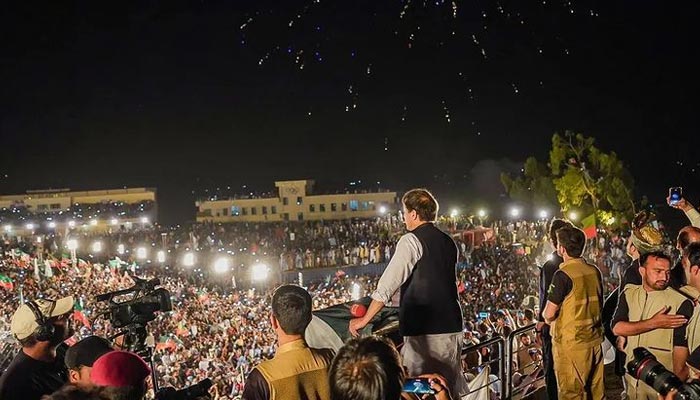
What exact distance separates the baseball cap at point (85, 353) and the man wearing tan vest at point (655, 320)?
3223mm

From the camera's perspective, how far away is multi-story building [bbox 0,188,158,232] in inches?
2421

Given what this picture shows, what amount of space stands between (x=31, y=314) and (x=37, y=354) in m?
0.24

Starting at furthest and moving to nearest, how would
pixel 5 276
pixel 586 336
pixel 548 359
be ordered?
pixel 5 276 → pixel 548 359 → pixel 586 336

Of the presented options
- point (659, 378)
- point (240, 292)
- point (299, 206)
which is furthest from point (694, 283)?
point (299, 206)

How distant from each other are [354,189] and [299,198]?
6115mm

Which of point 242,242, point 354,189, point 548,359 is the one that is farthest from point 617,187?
point 354,189

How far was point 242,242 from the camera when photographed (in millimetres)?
39375

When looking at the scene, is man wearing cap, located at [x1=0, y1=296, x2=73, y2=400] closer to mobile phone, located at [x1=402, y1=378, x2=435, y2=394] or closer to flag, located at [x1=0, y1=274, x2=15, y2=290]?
mobile phone, located at [x1=402, y1=378, x2=435, y2=394]

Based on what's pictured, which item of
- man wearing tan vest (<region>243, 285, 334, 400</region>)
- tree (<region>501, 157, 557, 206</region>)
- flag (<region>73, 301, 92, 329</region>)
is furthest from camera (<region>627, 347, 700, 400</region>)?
tree (<region>501, 157, 557, 206</region>)

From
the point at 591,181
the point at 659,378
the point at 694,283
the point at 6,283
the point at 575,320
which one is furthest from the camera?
the point at 591,181

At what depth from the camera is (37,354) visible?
3549 mm

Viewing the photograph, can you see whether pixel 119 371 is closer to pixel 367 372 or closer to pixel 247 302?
pixel 367 372

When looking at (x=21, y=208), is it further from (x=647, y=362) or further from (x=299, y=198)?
(x=647, y=362)

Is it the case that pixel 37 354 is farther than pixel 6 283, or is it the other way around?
pixel 6 283
